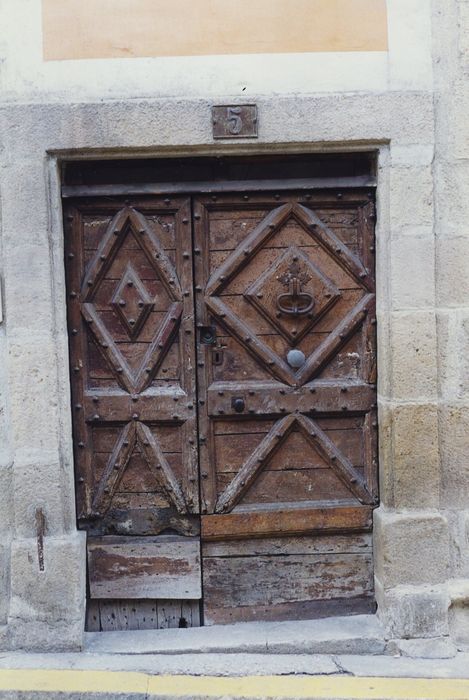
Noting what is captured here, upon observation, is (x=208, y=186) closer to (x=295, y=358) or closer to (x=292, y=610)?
(x=295, y=358)

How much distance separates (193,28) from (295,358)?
1.68m

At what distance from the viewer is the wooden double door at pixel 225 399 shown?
348 cm

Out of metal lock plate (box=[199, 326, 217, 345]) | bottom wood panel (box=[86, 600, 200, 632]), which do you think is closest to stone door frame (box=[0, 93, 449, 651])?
bottom wood panel (box=[86, 600, 200, 632])

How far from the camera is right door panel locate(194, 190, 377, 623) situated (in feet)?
11.5

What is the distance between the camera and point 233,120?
3297 mm

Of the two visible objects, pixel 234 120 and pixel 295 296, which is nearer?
pixel 234 120

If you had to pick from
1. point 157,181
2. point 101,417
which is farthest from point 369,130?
point 101,417

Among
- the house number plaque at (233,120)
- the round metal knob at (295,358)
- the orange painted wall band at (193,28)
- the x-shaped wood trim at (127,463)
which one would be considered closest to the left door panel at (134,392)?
the x-shaped wood trim at (127,463)

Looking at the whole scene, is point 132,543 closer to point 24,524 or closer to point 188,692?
point 24,524

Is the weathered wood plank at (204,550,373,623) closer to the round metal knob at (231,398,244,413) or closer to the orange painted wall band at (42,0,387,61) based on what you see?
the round metal knob at (231,398,244,413)

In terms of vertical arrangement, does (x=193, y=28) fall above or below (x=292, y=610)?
above

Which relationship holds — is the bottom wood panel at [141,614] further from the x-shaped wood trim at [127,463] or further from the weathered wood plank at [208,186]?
the weathered wood plank at [208,186]

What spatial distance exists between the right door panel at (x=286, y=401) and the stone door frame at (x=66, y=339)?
17 cm

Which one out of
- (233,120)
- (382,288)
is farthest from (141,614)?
(233,120)
